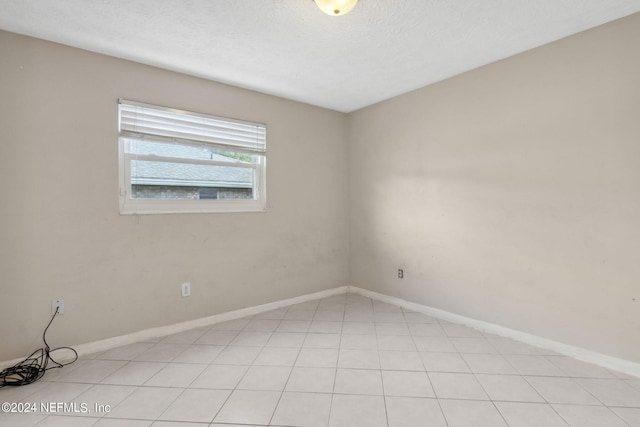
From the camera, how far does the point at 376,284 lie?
375 centimetres

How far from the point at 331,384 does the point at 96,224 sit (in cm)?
215

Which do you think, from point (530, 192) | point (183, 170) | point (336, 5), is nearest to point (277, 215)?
point (183, 170)

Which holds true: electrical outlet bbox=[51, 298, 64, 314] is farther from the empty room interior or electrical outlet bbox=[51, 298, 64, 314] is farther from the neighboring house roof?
the neighboring house roof

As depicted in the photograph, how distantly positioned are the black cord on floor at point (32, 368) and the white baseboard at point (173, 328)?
46 mm

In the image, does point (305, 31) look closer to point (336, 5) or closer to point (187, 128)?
point (336, 5)

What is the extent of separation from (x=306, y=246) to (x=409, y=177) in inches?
56.4

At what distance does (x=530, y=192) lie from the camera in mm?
2459

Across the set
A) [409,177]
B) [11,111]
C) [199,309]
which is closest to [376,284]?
[409,177]

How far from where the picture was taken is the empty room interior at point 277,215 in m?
1.87

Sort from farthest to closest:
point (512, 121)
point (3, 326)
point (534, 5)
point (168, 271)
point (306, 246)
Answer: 1. point (306, 246)
2. point (168, 271)
3. point (512, 121)
4. point (3, 326)
5. point (534, 5)

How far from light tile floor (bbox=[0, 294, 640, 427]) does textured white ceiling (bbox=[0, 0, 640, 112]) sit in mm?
2363

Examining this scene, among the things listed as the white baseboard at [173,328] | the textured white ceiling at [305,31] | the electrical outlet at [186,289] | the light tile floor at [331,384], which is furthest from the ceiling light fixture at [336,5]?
the white baseboard at [173,328]

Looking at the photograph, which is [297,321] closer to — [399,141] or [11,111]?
[399,141]

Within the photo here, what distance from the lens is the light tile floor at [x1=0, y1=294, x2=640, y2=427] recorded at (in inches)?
63.9
